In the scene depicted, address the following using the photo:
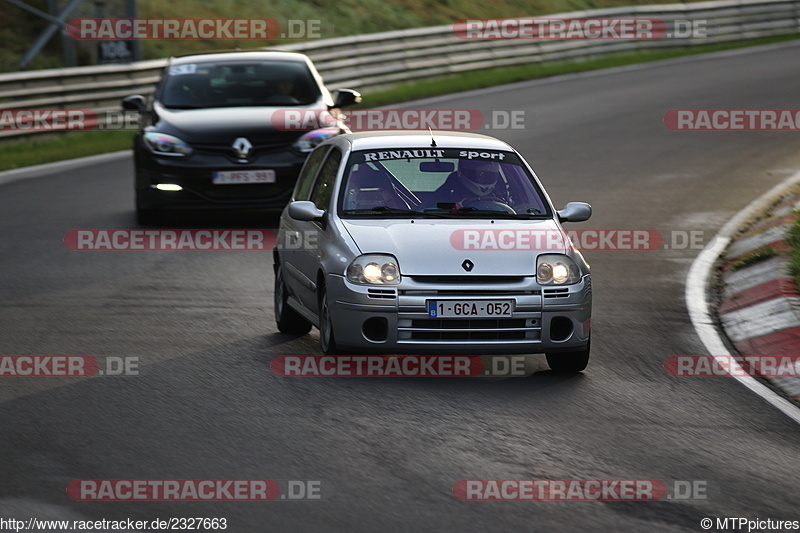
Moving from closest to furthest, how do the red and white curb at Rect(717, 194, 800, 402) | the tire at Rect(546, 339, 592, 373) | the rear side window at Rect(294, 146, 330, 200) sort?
the tire at Rect(546, 339, 592, 373), the red and white curb at Rect(717, 194, 800, 402), the rear side window at Rect(294, 146, 330, 200)

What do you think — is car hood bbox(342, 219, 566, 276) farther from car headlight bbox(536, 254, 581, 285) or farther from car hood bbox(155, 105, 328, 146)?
car hood bbox(155, 105, 328, 146)

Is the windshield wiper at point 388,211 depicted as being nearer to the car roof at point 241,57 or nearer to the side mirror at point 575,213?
the side mirror at point 575,213

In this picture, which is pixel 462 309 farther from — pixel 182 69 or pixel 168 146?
pixel 182 69

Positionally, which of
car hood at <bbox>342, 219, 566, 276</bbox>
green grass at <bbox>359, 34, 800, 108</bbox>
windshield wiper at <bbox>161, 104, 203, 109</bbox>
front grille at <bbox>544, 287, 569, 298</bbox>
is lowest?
green grass at <bbox>359, 34, 800, 108</bbox>

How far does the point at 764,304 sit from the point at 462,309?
11.5ft

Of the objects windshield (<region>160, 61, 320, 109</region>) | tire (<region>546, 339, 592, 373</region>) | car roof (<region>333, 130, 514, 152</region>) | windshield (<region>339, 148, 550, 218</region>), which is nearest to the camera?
tire (<region>546, 339, 592, 373</region>)

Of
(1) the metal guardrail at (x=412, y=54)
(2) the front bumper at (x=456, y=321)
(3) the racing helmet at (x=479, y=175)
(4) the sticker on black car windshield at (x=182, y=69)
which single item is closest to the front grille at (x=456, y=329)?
(2) the front bumper at (x=456, y=321)

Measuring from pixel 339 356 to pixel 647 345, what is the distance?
7.70 ft

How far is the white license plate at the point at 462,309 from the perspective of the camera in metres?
Result: 8.62

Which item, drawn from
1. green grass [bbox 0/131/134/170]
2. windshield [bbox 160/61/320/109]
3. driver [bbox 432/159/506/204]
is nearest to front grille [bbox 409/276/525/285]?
driver [bbox 432/159/506/204]

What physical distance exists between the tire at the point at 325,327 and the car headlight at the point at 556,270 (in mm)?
1373

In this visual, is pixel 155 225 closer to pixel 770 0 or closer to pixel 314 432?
pixel 314 432

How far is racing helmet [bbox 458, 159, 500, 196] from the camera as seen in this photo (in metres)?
9.73

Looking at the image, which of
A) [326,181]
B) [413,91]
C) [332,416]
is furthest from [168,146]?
[413,91]
